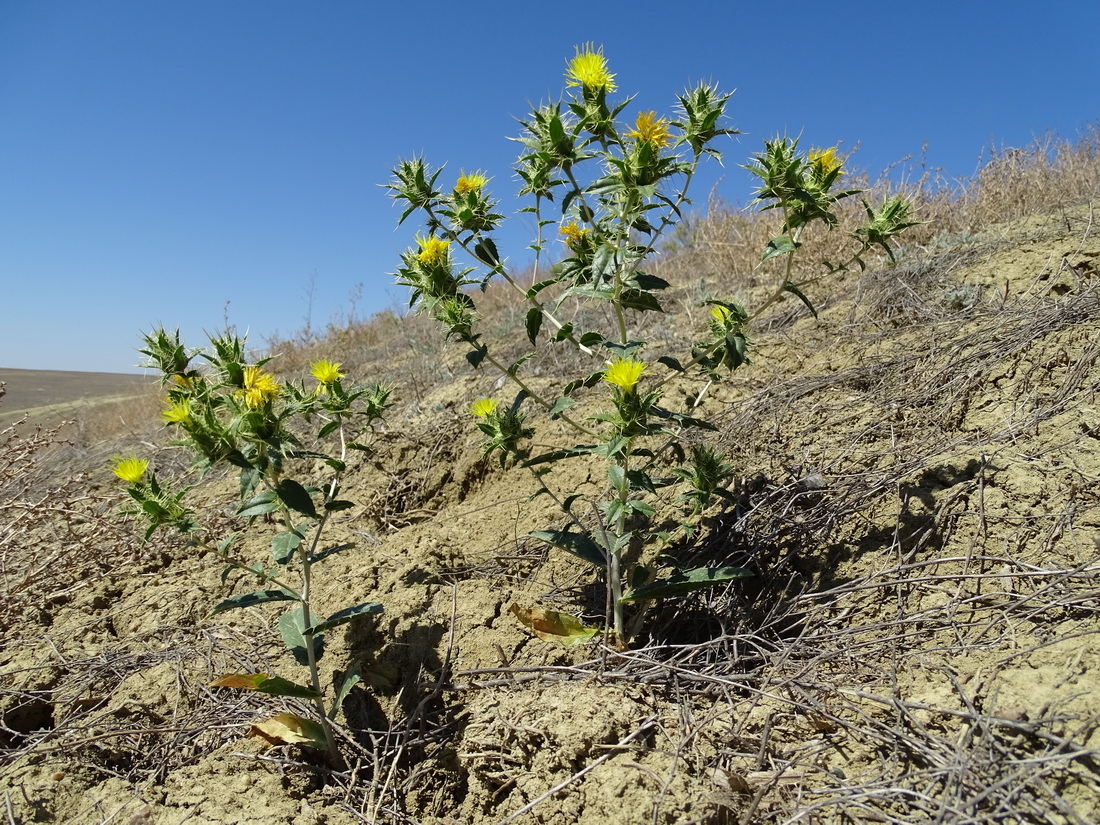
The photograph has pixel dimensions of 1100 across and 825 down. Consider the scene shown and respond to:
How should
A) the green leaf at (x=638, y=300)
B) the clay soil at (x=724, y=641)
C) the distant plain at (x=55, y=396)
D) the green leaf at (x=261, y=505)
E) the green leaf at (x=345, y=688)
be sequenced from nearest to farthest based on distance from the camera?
the clay soil at (x=724, y=641)
the green leaf at (x=261, y=505)
the green leaf at (x=345, y=688)
the green leaf at (x=638, y=300)
the distant plain at (x=55, y=396)

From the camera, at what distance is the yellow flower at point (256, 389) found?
5.31ft

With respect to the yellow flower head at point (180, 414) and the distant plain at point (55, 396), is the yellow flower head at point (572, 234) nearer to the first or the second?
the yellow flower head at point (180, 414)

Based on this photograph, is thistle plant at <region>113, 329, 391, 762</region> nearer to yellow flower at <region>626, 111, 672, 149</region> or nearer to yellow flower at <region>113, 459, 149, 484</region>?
yellow flower at <region>113, 459, 149, 484</region>

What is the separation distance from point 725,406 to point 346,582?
2.10m

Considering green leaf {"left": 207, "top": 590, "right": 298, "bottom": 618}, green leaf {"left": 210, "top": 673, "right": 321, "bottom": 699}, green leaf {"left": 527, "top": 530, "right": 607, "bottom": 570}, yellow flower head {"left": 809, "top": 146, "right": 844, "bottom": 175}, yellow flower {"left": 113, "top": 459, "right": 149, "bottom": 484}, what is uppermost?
yellow flower head {"left": 809, "top": 146, "right": 844, "bottom": 175}

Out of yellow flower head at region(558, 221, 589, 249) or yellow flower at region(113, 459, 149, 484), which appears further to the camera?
yellow flower head at region(558, 221, 589, 249)

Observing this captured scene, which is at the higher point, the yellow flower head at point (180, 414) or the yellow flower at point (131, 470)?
the yellow flower head at point (180, 414)

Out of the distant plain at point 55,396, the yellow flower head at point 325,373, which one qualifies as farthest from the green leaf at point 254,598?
the distant plain at point 55,396

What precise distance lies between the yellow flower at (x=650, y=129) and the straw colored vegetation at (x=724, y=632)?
1353mm

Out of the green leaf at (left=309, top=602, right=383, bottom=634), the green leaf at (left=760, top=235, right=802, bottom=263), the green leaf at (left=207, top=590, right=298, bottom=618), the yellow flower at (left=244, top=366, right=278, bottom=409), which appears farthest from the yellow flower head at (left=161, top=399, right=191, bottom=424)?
the green leaf at (left=760, top=235, right=802, bottom=263)

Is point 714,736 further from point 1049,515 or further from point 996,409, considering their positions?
point 996,409

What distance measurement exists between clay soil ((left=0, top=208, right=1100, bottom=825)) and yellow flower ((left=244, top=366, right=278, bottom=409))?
1058mm

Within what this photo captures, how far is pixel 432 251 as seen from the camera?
198 cm

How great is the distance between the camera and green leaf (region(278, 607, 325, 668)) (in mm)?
→ 1855
